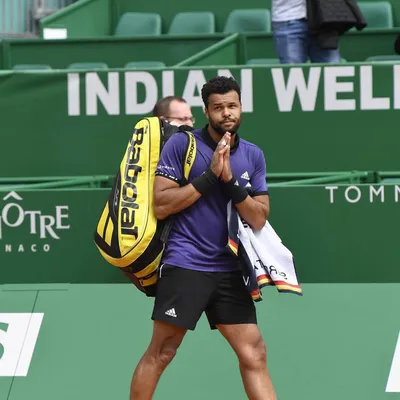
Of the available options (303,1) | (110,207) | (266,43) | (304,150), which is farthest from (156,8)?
(110,207)

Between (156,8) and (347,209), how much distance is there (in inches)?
267

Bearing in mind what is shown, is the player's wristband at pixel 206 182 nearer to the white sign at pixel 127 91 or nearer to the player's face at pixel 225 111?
the player's face at pixel 225 111

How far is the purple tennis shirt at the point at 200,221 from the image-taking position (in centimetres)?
473

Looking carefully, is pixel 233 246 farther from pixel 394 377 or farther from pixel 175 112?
pixel 394 377

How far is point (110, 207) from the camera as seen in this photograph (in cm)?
488

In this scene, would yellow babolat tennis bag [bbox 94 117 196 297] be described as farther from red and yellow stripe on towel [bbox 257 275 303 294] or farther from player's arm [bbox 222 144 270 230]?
red and yellow stripe on towel [bbox 257 275 303 294]

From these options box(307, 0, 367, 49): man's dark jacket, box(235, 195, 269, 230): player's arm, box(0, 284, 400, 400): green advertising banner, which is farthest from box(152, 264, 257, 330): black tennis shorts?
box(307, 0, 367, 49): man's dark jacket

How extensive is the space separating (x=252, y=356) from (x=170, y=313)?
1.36 ft

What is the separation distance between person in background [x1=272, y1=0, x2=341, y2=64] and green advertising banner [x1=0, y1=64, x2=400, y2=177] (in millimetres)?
799

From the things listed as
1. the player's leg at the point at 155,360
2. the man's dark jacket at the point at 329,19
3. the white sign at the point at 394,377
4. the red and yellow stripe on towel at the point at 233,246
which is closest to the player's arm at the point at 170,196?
the red and yellow stripe on towel at the point at 233,246

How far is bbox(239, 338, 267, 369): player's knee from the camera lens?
4.73 metres

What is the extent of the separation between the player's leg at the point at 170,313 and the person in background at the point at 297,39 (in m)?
3.97

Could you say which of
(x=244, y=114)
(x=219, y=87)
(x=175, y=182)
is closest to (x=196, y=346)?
(x=175, y=182)

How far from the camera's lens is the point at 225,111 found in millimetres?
4676
